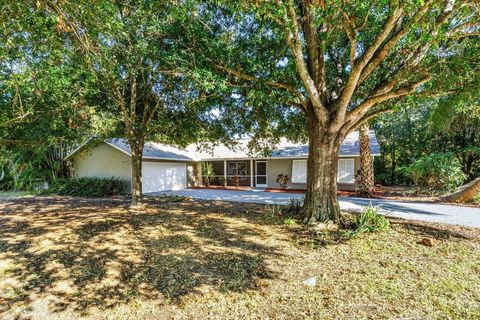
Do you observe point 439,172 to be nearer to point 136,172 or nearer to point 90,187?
point 136,172

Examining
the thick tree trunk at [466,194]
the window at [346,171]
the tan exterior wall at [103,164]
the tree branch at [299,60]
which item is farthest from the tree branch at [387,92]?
the tan exterior wall at [103,164]

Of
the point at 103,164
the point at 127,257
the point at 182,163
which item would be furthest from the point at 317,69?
the point at 103,164

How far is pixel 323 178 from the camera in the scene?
286 inches

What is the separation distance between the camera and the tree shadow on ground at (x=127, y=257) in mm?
3988

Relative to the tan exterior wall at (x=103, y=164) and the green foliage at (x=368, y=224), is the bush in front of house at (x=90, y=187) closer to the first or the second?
the tan exterior wall at (x=103, y=164)

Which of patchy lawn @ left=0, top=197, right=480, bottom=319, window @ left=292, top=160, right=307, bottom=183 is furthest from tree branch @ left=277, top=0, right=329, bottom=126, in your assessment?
window @ left=292, top=160, right=307, bottom=183

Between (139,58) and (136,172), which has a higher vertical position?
(139,58)

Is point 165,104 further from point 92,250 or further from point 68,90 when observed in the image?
point 92,250

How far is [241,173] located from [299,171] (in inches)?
255

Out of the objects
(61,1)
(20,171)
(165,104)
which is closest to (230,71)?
(61,1)

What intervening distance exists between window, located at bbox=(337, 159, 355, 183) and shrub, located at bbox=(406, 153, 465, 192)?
3.14 meters

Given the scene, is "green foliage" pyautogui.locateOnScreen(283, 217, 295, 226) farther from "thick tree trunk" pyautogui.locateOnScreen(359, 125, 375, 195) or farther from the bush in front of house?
the bush in front of house

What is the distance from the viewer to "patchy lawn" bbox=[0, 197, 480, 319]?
11.6 feet

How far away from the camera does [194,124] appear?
1075cm
